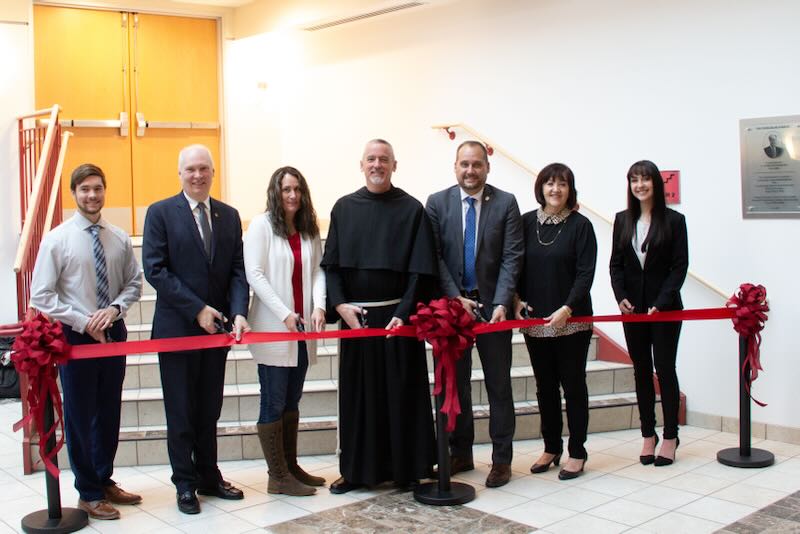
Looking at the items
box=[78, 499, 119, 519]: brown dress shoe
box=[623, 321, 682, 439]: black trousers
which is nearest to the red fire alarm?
box=[623, 321, 682, 439]: black trousers

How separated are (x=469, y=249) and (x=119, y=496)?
85.3 inches

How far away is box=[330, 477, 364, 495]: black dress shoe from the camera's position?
4418 mm

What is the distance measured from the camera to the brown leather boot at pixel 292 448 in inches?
175

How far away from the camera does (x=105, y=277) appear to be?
13.7 feet

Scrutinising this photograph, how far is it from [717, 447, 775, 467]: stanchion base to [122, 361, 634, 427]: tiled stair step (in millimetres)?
1126

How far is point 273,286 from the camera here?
4324mm

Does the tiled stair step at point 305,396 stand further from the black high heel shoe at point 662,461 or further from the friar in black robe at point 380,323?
the black high heel shoe at point 662,461

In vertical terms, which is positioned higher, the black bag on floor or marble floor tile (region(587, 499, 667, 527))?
the black bag on floor

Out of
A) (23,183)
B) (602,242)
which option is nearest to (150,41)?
(23,183)

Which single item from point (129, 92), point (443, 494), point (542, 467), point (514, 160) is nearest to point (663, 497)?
point (542, 467)

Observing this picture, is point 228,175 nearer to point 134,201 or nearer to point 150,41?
point 134,201

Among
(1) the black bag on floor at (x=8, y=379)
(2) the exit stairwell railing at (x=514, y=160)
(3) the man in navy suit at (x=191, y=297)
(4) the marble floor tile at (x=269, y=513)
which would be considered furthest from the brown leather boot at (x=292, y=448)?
(1) the black bag on floor at (x=8, y=379)

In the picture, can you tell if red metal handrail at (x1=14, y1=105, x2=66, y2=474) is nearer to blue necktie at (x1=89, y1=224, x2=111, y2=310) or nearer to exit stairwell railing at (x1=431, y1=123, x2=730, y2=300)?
blue necktie at (x1=89, y1=224, x2=111, y2=310)

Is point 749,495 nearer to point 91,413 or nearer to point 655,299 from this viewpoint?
point 655,299
